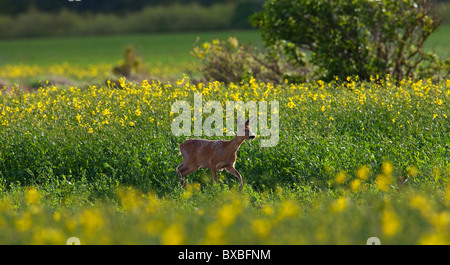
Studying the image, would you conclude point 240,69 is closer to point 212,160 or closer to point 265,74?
point 265,74

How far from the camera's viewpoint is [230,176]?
28.5 ft

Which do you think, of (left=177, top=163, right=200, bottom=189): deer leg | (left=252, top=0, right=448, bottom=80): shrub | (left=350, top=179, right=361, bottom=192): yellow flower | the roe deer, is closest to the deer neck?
the roe deer

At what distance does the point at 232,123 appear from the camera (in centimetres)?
959

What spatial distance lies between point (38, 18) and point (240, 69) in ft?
197

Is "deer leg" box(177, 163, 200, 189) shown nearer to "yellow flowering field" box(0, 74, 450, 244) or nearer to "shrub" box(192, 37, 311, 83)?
"yellow flowering field" box(0, 74, 450, 244)

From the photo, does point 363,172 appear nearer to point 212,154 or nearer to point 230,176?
point 212,154

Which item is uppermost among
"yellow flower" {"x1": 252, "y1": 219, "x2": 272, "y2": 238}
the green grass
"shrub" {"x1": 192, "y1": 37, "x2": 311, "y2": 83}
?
"yellow flower" {"x1": 252, "y1": 219, "x2": 272, "y2": 238}

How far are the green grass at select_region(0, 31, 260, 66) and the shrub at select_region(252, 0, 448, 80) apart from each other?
27.5 m

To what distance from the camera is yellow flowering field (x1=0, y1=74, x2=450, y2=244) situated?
454cm

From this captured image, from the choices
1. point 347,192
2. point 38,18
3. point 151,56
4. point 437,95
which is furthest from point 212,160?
point 38,18

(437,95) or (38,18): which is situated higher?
(437,95)

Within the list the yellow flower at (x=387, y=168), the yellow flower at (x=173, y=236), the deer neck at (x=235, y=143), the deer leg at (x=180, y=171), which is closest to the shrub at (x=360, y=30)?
the yellow flower at (x=387, y=168)

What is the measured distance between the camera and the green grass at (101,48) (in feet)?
158

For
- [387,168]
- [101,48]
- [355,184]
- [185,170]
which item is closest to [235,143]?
[185,170]
